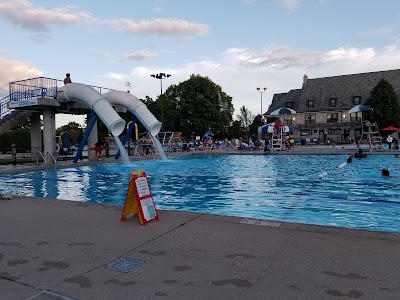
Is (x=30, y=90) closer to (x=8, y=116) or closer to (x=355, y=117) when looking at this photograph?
(x=8, y=116)

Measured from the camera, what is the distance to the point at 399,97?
192 feet

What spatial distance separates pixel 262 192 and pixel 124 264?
7.68 m

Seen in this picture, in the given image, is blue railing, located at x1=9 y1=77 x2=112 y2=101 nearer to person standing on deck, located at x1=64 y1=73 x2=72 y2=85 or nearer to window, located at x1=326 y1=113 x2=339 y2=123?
person standing on deck, located at x1=64 y1=73 x2=72 y2=85

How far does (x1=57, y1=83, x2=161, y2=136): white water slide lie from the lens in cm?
2058

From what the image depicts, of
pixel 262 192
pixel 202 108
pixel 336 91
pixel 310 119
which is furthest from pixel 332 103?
pixel 262 192

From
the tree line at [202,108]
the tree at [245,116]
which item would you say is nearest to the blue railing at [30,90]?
the tree line at [202,108]

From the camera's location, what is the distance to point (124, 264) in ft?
14.5

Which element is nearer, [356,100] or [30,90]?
[30,90]

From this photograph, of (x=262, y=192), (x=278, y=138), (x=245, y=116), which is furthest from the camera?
(x=245, y=116)

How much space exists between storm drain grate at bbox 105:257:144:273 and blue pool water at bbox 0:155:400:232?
415 centimetres

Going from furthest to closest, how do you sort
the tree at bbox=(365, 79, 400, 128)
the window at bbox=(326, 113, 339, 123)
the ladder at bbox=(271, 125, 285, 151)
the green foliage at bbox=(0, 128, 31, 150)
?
the window at bbox=(326, 113, 339, 123), the tree at bbox=(365, 79, 400, 128), the green foliage at bbox=(0, 128, 31, 150), the ladder at bbox=(271, 125, 285, 151)

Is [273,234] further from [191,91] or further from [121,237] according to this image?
[191,91]

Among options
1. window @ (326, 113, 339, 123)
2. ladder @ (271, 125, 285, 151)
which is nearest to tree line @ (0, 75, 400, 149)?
window @ (326, 113, 339, 123)

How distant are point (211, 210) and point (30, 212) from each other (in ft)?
13.5
